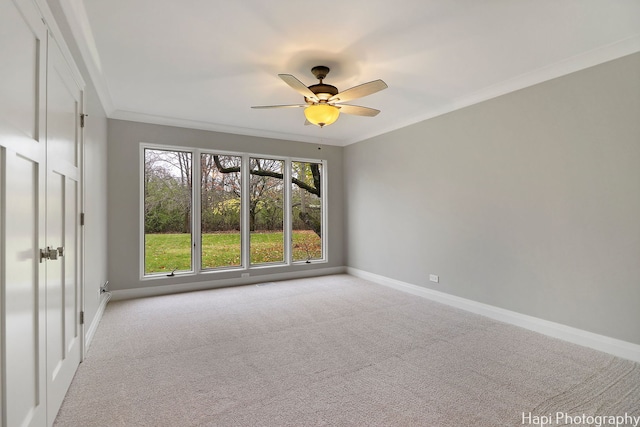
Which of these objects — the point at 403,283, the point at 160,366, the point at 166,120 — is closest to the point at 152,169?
the point at 166,120

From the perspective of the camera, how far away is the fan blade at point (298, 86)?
2607 millimetres

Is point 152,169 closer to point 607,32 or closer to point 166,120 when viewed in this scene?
point 166,120

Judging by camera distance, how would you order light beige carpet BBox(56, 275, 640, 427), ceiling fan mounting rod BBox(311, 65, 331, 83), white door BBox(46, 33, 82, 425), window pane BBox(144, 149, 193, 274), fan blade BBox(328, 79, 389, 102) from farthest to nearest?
1. window pane BBox(144, 149, 193, 274)
2. ceiling fan mounting rod BBox(311, 65, 331, 83)
3. fan blade BBox(328, 79, 389, 102)
4. light beige carpet BBox(56, 275, 640, 427)
5. white door BBox(46, 33, 82, 425)

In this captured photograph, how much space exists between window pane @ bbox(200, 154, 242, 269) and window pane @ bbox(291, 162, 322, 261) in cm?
107

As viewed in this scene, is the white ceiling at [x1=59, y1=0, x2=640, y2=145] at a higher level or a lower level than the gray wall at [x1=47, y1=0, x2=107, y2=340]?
higher

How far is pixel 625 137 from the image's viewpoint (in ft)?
8.66

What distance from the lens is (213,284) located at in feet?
16.5

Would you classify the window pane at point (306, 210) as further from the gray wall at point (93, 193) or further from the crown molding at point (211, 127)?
the gray wall at point (93, 193)

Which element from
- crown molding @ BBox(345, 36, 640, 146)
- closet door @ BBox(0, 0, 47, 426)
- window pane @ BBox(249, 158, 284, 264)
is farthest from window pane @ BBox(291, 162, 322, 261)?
closet door @ BBox(0, 0, 47, 426)

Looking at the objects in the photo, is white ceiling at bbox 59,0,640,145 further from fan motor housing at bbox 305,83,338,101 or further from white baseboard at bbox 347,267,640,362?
white baseboard at bbox 347,267,640,362

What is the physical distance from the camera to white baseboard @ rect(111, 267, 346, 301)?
447 centimetres

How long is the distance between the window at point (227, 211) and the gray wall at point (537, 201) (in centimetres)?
→ 185

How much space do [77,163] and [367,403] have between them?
278 cm

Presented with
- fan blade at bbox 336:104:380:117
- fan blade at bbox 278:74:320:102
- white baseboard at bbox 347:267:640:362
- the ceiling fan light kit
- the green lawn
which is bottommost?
white baseboard at bbox 347:267:640:362
